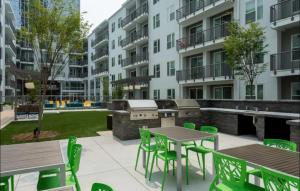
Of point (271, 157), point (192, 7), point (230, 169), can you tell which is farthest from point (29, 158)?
point (192, 7)

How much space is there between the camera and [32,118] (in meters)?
19.1

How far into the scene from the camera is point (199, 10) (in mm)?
21578

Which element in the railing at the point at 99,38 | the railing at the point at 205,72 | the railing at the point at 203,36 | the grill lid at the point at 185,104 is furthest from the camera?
the railing at the point at 99,38

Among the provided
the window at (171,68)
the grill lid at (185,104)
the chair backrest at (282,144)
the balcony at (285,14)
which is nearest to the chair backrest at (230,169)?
the chair backrest at (282,144)

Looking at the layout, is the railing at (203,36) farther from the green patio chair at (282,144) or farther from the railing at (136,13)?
the green patio chair at (282,144)

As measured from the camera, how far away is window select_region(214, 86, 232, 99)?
20058 mm

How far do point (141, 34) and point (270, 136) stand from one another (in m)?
25.1

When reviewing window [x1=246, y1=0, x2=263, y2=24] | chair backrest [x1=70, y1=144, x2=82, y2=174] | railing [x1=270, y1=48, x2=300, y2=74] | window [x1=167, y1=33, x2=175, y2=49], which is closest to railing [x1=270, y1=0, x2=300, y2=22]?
window [x1=246, y1=0, x2=263, y2=24]

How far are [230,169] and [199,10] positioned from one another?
20830mm

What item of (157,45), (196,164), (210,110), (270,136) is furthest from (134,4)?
(196,164)

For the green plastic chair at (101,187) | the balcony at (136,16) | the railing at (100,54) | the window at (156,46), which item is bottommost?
the green plastic chair at (101,187)

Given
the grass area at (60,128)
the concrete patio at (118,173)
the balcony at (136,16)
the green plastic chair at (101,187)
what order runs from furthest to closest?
1. the balcony at (136,16)
2. the grass area at (60,128)
3. the concrete patio at (118,173)
4. the green plastic chair at (101,187)

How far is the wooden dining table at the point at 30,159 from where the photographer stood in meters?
3.21

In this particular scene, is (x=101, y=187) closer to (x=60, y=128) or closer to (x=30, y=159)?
(x=30, y=159)
